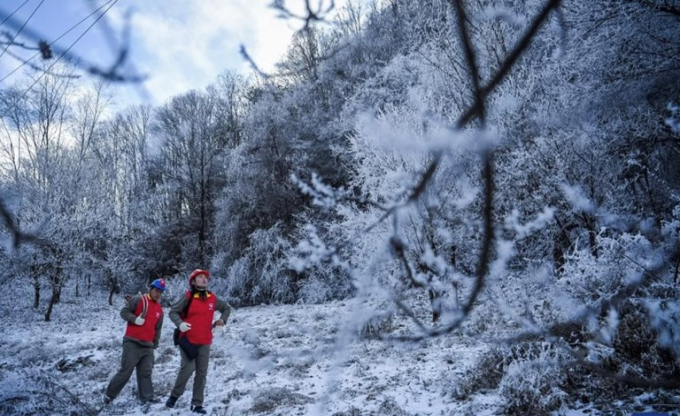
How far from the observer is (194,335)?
482 cm

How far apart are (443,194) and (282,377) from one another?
4.93 m

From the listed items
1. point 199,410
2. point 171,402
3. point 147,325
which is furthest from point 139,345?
point 199,410

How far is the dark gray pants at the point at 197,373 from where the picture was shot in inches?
186

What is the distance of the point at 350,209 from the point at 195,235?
13.8m

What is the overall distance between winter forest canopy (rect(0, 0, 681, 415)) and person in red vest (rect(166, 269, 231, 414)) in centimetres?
141

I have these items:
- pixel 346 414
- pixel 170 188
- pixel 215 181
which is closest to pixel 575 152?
pixel 346 414

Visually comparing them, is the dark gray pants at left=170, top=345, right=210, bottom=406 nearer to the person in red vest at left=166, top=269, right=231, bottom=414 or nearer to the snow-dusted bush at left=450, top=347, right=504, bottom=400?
the person in red vest at left=166, top=269, right=231, bottom=414

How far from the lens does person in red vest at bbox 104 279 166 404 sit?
5113 mm

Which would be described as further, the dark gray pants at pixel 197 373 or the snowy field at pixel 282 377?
the dark gray pants at pixel 197 373

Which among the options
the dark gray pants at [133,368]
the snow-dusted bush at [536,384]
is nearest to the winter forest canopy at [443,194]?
the snow-dusted bush at [536,384]

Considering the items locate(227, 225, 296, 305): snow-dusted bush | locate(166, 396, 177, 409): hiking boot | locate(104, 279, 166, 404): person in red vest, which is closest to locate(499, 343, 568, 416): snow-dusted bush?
locate(166, 396, 177, 409): hiking boot

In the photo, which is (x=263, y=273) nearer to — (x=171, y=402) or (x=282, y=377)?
(x=282, y=377)

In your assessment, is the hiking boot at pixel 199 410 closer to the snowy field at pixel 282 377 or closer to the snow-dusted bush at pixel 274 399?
the snowy field at pixel 282 377

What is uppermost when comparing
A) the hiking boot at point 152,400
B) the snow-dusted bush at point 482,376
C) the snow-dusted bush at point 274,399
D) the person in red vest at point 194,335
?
the person in red vest at point 194,335
